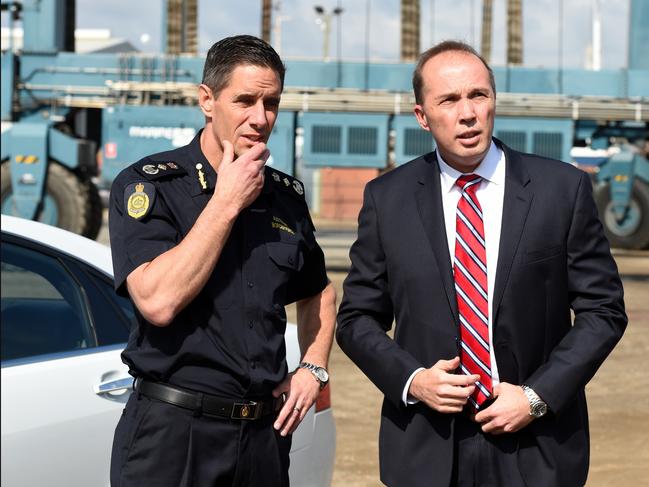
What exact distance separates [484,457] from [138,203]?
1.01 metres

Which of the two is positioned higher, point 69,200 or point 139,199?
point 139,199

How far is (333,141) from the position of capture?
16.8 meters

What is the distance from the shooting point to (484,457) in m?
2.60

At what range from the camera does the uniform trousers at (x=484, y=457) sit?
260 centimetres

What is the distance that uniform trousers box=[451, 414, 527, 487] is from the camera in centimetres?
260

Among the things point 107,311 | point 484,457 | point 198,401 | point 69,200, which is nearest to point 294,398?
point 198,401

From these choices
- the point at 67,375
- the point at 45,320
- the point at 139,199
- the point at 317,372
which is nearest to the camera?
the point at 139,199

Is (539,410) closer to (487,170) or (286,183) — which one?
(487,170)

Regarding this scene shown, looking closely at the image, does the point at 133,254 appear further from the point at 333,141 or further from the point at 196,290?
the point at 333,141

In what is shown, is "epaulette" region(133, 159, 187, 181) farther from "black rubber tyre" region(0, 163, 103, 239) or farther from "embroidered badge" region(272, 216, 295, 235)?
"black rubber tyre" region(0, 163, 103, 239)

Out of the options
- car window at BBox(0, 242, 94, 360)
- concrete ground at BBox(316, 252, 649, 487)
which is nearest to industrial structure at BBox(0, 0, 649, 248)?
concrete ground at BBox(316, 252, 649, 487)

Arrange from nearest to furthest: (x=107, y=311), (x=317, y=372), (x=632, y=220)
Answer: (x=317, y=372) < (x=107, y=311) < (x=632, y=220)

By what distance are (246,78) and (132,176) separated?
355 mm

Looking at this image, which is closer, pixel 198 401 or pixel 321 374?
pixel 198 401
